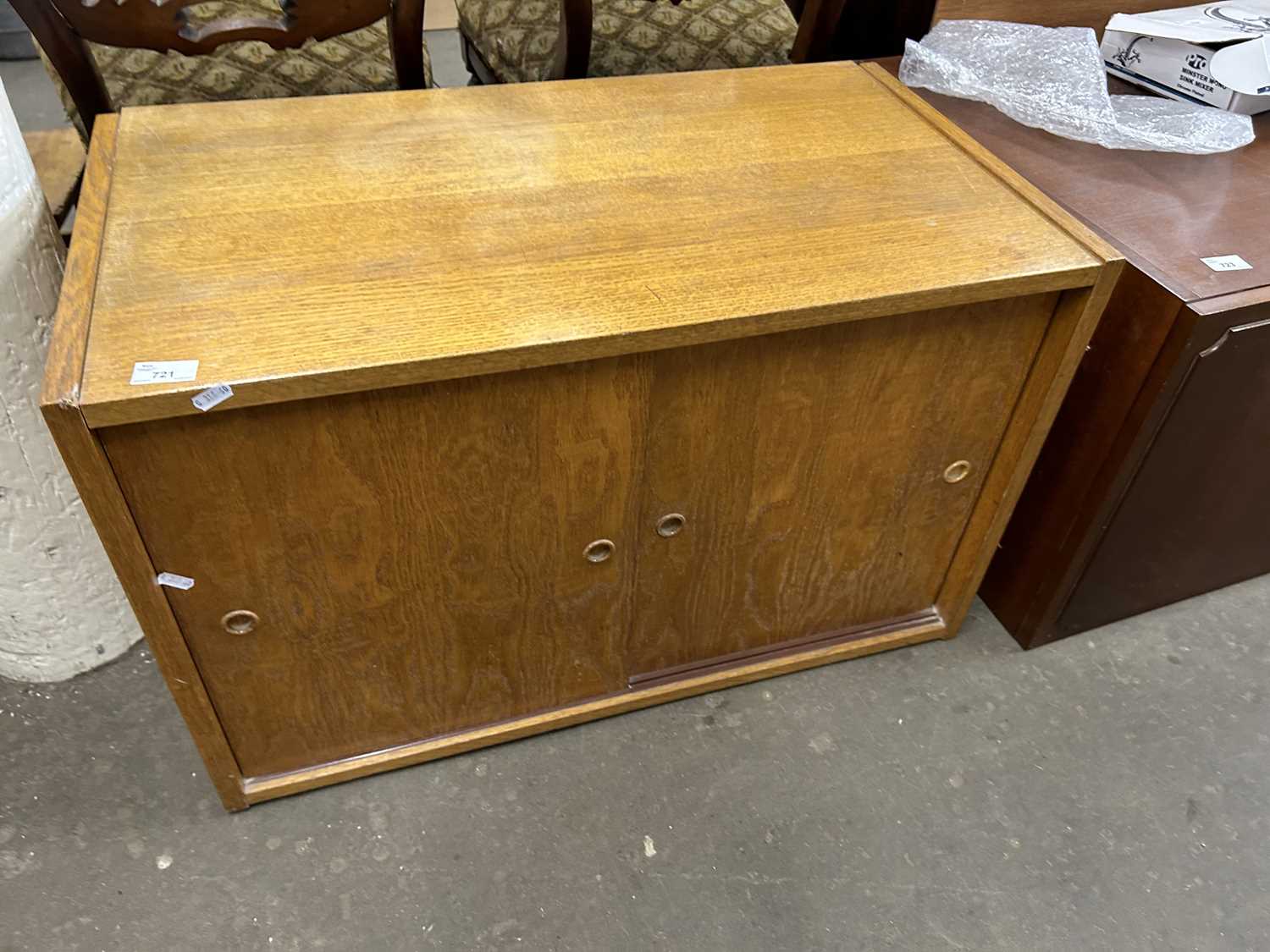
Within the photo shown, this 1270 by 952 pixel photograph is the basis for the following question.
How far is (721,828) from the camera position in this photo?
3.78 feet

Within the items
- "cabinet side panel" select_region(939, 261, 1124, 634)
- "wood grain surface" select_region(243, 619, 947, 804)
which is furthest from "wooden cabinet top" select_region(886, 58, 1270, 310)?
"wood grain surface" select_region(243, 619, 947, 804)

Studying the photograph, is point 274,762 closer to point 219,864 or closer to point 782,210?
point 219,864

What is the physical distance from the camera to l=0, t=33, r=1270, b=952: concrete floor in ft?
3.49

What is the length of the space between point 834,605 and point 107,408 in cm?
89

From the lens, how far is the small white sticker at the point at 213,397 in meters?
0.73

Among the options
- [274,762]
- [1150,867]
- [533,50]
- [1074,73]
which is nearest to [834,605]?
[1150,867]

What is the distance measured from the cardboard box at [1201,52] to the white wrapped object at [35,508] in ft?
4.79

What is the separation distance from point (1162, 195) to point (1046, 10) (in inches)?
19.4

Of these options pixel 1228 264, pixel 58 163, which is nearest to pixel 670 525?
pixel 1228 264

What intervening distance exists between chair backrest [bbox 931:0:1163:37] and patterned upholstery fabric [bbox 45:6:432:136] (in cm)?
81

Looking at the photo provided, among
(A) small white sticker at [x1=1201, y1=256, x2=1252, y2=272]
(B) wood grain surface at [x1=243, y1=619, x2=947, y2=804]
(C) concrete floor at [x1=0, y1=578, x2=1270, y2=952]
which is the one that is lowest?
(C) concrete floor at [x1=0, y1=578, x2=1270, y2=952]

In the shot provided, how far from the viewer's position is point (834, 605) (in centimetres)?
126

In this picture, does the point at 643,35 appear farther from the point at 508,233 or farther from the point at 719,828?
the point at 719,828

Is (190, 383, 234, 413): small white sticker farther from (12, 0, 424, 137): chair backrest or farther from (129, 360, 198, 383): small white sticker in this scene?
(12, 0, 424, 137): chair backrest
